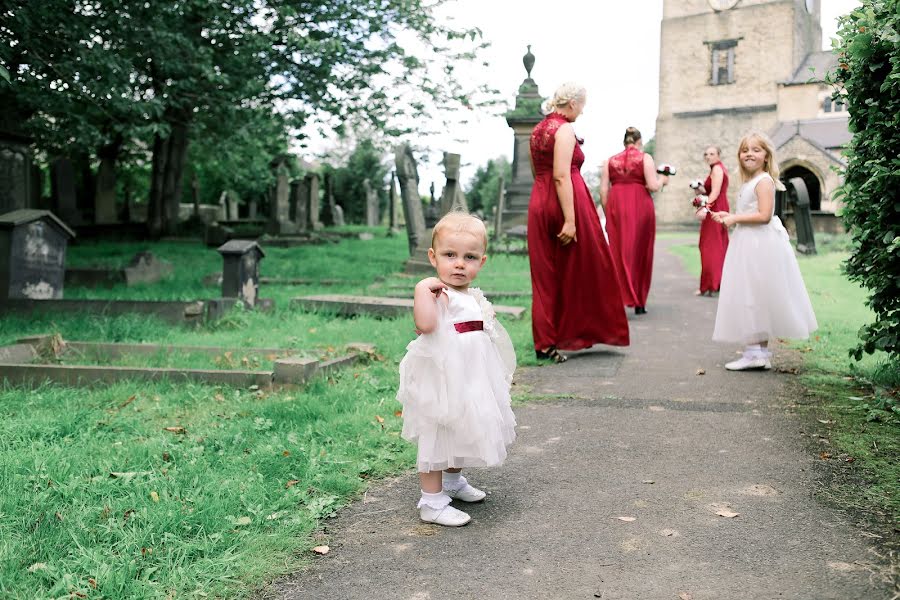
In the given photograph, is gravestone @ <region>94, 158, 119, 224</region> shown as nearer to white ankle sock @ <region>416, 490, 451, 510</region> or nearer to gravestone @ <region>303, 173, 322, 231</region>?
gravestone @ <region>303, 173, 322, 231</region>

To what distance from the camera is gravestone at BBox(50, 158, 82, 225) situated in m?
22.2

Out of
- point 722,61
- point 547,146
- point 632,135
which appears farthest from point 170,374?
point 722,61

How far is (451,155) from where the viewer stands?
565 inches

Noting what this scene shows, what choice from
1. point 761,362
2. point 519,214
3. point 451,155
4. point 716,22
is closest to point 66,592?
point 761,362

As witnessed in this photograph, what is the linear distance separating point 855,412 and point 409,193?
1159 centimetres

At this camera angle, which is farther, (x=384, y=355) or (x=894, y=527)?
(x=384, y=355)

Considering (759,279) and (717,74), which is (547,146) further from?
(717,74)

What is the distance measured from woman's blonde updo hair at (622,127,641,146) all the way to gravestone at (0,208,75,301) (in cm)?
707

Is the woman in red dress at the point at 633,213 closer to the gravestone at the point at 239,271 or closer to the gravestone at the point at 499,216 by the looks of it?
the gravestone at the point at 239,271

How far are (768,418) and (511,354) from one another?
1.98 metres

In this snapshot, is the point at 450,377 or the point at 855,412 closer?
the point at 450,377

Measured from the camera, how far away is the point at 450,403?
3162mm

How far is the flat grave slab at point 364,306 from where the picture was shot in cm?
880

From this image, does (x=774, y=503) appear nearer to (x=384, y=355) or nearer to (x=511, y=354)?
(x=511, y=354)
